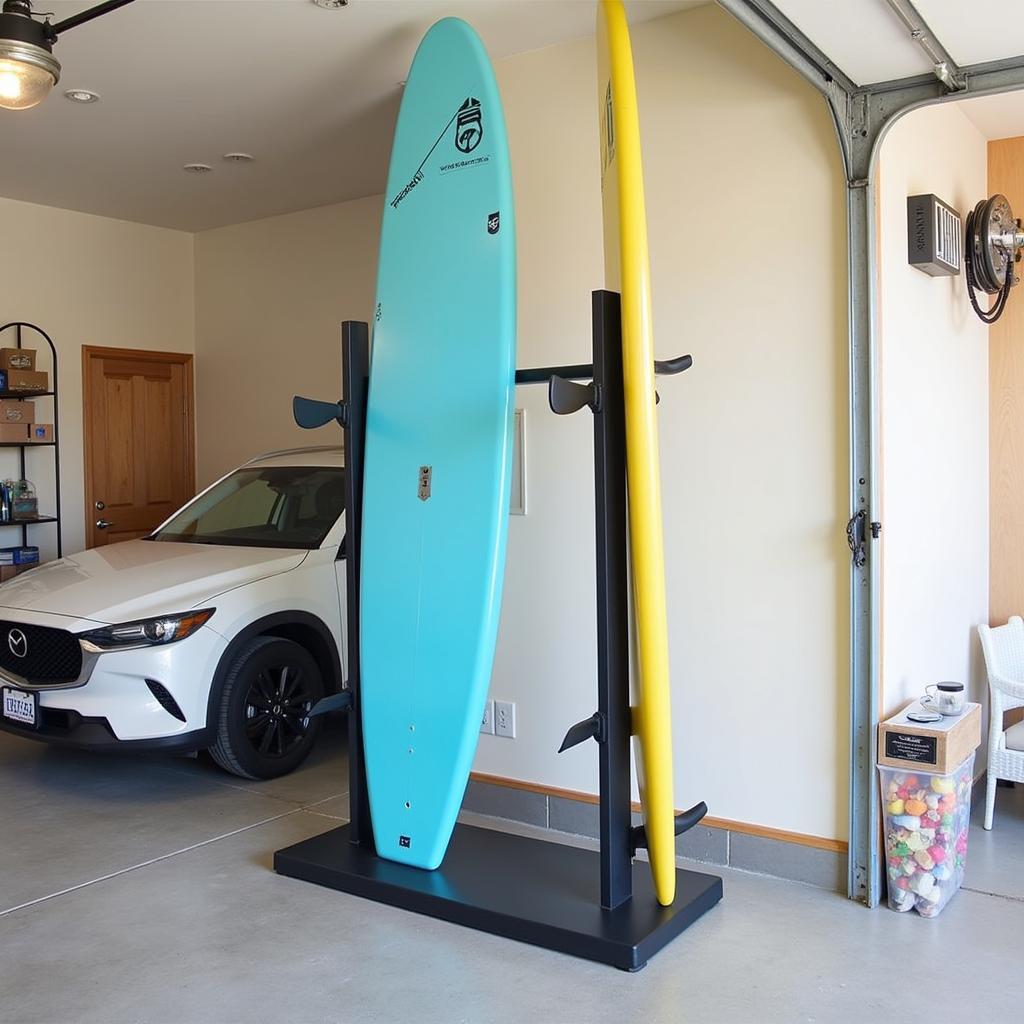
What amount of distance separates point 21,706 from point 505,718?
1.80 meters

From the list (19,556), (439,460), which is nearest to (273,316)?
(19,556)

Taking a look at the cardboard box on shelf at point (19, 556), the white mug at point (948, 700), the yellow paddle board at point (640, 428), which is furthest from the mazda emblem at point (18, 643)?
the white mug at point (948, 700)

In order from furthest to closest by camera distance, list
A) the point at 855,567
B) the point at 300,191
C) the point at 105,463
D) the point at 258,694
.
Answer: the point at 105,463
the point at 300,191
the point at 258,694
the point at 855,567

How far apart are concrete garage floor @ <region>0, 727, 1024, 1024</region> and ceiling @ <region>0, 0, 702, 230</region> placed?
267 cm

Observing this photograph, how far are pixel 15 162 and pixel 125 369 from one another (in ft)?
5.58

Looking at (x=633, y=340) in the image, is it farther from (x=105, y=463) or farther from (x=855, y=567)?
(x=105, y=463)

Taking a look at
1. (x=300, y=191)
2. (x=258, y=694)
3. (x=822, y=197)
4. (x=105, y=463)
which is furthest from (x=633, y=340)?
(x=105, y=463)

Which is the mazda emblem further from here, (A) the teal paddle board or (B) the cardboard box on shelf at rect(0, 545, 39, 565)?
(B) the cardboard box on shelf at rect(0, 545, 39, 565)

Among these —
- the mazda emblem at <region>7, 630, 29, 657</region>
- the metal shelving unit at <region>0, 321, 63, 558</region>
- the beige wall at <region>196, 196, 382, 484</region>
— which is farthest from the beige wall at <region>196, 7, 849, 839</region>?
the metal shelving unit at <region>0, 321, 63, 558</region>

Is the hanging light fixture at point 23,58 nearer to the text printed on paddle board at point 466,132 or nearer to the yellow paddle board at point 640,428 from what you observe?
the text printed on paddle board at point 466,132

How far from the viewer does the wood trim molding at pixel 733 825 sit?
3145 mm

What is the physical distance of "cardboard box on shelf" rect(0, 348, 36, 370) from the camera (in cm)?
588

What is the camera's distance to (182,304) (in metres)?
6.96

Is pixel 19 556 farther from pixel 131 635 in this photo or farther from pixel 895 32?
pixel 895 32
